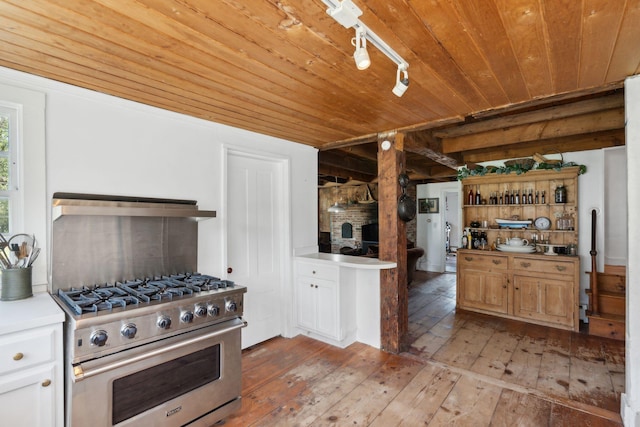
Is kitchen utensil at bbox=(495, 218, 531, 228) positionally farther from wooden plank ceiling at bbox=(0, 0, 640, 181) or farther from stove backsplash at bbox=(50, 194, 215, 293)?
stove backsplash at bbox=(50, 194, 215, 293)

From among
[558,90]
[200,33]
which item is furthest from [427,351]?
[200,33]

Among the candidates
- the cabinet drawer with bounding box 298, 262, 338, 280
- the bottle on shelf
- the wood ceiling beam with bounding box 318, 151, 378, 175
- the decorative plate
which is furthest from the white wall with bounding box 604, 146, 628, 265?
the cabinet drawer with bounding box 298, 262, 338, 280

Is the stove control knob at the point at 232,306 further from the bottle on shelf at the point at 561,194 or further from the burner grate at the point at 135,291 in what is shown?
the bottle on shelf at the point at 561,194

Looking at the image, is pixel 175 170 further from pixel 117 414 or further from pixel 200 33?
pixel 117 414

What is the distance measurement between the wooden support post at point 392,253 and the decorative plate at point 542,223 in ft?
8.24

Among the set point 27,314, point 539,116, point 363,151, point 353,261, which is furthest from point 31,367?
point 539,116

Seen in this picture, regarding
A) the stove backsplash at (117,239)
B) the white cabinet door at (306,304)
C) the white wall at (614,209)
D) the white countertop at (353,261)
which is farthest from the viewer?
the white wall at (614,209)

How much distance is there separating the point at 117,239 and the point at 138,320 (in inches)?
33.9

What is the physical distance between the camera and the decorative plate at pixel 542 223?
4348 millimetres

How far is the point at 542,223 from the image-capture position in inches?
172

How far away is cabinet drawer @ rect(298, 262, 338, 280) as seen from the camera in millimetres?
3203

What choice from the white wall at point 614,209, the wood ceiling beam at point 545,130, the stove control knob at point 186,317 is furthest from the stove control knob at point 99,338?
the white wall at point 614,209

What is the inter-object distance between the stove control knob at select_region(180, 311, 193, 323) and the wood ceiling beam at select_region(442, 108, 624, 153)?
346 cm

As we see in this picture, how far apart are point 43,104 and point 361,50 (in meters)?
2.06
